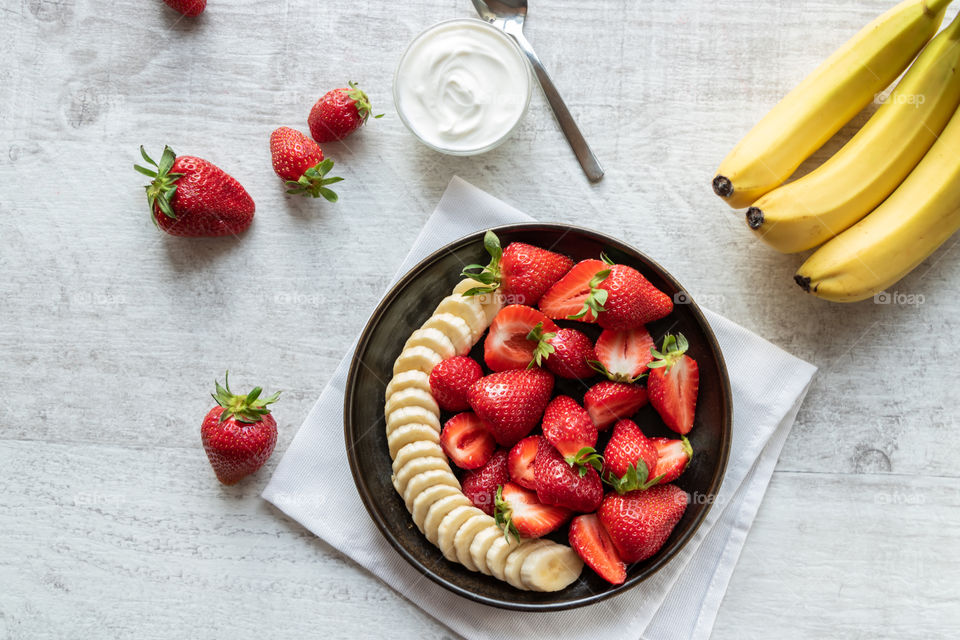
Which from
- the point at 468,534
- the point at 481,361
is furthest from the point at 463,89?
the point at 468,534

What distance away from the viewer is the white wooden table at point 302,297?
2.00 meters

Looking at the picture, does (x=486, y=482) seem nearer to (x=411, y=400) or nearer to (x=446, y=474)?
(x=446, y=474)

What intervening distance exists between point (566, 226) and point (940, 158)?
96 cm

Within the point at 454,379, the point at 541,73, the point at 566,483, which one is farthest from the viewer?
the point at 541,73

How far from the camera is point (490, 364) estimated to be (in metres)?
1.83

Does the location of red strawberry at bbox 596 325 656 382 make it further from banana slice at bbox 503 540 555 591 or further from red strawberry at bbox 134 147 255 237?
red strawberry at bbox 134 147 255 237

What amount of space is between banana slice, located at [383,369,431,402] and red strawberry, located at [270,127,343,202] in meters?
0.53

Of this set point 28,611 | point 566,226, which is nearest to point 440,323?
point 566,226

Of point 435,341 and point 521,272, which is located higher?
point 521,272

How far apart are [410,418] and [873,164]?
4.46 feet

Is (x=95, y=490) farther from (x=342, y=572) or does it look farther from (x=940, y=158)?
(x=940, y=158)

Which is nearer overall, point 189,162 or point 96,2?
point 189,162

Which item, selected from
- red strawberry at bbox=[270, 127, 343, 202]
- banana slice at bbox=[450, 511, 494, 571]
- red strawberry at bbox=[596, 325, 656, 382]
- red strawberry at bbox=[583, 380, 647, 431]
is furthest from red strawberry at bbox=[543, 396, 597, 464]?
red strawberry at bbox=[270, 127, 343, 202]

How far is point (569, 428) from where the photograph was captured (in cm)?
171
